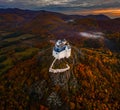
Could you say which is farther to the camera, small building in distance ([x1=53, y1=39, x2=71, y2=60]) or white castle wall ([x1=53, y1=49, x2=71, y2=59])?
small building in distance ([x1=53, y1=39, x2=71, y2=60])

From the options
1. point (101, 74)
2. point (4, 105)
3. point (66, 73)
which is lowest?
point (4, 105)

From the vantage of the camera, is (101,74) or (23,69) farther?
(23,69)

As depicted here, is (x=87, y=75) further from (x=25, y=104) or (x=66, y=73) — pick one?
(x=25, y=104)

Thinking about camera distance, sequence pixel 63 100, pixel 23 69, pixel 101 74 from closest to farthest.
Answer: pixel 63 100, pixel 101 74, pixel 23 69

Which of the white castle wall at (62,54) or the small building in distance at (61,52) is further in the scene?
the small building in distance at (61,52)

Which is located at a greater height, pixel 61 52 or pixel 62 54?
pixel 61 52

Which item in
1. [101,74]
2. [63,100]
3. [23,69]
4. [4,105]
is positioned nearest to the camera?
[63,100]

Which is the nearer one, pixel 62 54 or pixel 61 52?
pixel 61 52

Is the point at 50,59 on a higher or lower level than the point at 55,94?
higher

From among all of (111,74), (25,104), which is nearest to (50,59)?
(25,104)

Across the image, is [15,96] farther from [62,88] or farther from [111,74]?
[111,74]
